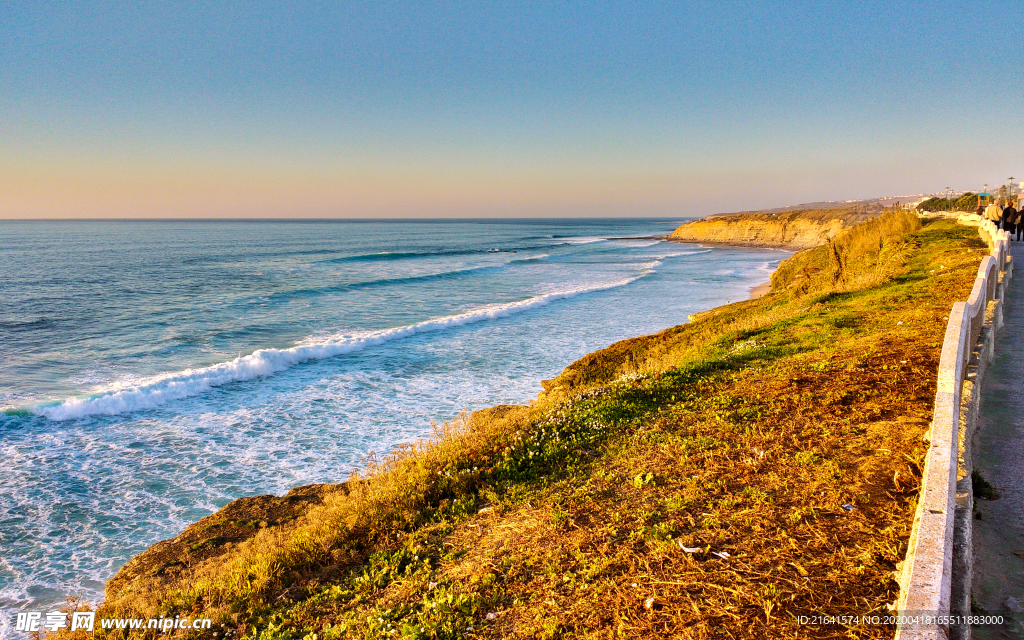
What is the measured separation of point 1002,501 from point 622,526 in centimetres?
302

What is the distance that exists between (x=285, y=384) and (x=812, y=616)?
46.3ft

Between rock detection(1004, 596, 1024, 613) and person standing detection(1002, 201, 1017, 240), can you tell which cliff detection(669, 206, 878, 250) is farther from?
rock detection(1004, 596, 1024, 613)

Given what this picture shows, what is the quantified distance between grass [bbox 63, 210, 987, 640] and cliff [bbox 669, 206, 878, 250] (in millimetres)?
70465

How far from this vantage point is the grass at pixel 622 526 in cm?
347

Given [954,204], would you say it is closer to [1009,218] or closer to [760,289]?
[1009,218]

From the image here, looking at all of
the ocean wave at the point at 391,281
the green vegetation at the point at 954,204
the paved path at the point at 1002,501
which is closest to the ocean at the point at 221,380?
the ocean wave at the point at 391,281

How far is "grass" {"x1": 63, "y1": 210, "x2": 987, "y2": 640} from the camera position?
3.47 m

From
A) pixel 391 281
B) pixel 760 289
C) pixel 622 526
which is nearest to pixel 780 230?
pixel 760 289

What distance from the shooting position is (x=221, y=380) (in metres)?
14.6

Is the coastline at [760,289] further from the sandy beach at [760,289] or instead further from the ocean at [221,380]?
the ocean at [221,380]

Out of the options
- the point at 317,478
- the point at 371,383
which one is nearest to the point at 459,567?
the point at 317,478

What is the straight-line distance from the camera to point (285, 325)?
2248 centimetres

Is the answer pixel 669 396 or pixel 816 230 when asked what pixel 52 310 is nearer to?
pixel 669 396

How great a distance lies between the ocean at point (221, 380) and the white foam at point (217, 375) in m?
0.06
